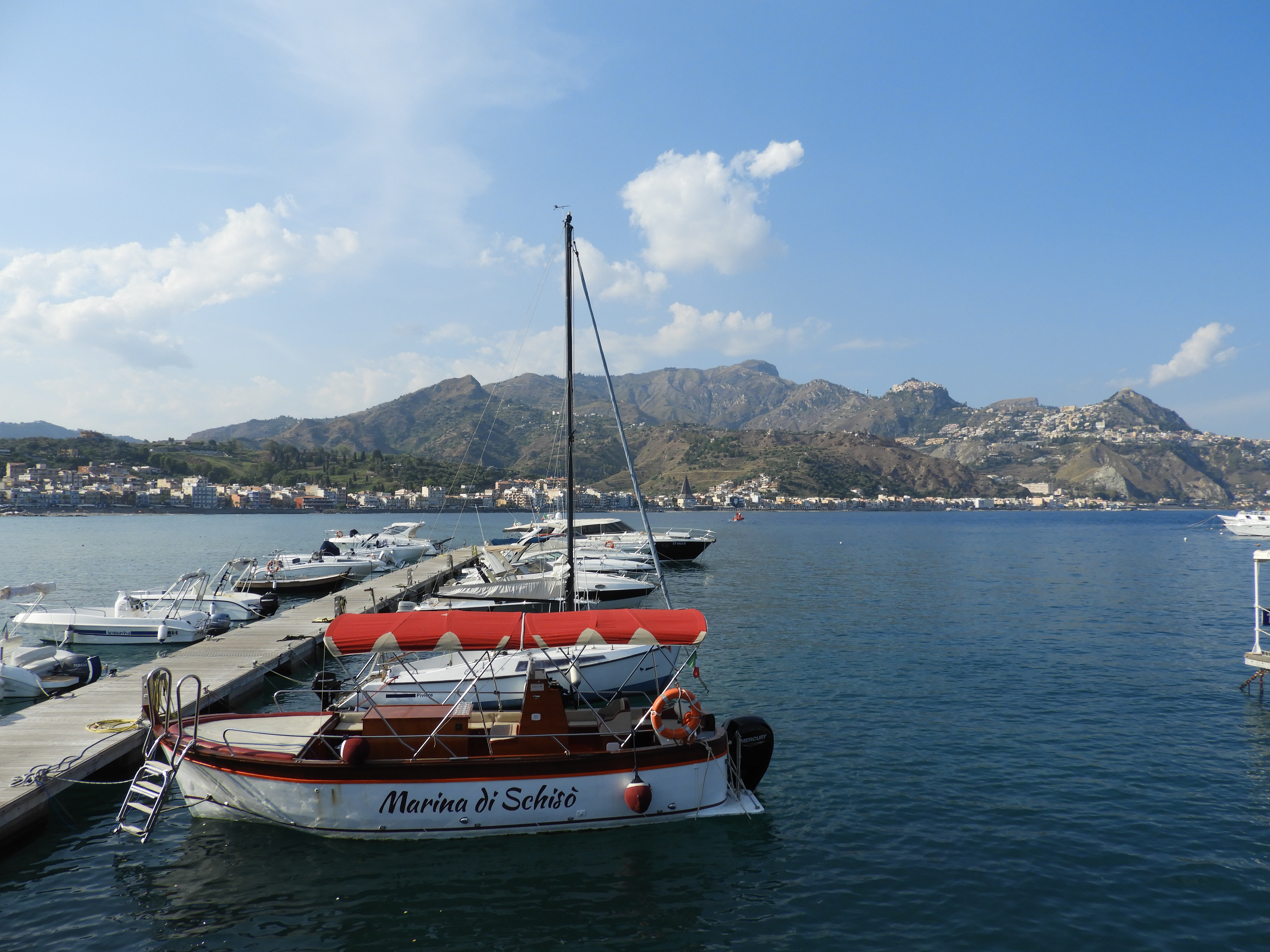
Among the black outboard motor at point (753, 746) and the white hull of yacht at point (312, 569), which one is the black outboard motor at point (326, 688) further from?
the white hull of yacht at point (312, 569)

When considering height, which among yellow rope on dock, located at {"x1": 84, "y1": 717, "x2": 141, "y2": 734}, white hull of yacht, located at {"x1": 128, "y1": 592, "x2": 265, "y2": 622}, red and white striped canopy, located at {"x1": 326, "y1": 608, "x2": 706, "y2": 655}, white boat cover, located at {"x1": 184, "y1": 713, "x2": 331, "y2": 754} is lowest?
white hull of yacht, located at {"x1": 128, "y1": 592, "x2": 265, "y2": 622}

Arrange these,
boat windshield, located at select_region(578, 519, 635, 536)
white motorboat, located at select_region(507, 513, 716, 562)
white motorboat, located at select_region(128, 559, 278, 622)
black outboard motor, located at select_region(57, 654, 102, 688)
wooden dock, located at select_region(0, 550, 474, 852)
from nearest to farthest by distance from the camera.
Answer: wooden dock, located at select_region(0, 550, 474, 852), black outboard motor, located at select_region(57, 654, 102, 688), white motorboat, located at select_region(128, 559, 278, 622), white motorboat, located at select_region(507, 513, 716, 562), boat windshield, located at select_region(578, 519, 635, 536)

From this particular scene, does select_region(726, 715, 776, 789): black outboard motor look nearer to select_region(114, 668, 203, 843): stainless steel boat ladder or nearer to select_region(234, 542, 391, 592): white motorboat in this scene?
select_region(114, 668, 203, 843): stainless steel boat ladder

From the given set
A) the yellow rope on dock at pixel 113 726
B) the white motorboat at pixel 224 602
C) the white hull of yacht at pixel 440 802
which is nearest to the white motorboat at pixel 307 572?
the white motorboat at pixel 224 602

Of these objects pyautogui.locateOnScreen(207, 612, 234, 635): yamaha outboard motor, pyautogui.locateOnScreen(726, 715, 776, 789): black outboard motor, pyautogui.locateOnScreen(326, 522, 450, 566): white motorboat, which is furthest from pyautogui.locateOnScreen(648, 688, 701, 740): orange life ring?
pyautogui.locateOnScreen(326, 522, 450, 566): white motorboat

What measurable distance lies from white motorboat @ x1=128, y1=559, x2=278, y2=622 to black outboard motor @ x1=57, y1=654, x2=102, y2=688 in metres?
8.89

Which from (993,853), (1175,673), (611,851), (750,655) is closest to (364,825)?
(611,851)

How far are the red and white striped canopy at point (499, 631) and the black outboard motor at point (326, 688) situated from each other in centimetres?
347

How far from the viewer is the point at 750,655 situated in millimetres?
27406

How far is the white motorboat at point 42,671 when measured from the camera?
67.9 ft

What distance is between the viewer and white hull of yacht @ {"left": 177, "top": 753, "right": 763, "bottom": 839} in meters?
12.1

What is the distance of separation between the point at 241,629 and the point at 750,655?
2110 centimetres

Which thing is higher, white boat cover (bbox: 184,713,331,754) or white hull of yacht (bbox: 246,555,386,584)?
white boat cover (bbox: 184,713,331,754)

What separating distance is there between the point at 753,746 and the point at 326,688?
11.4 metres
